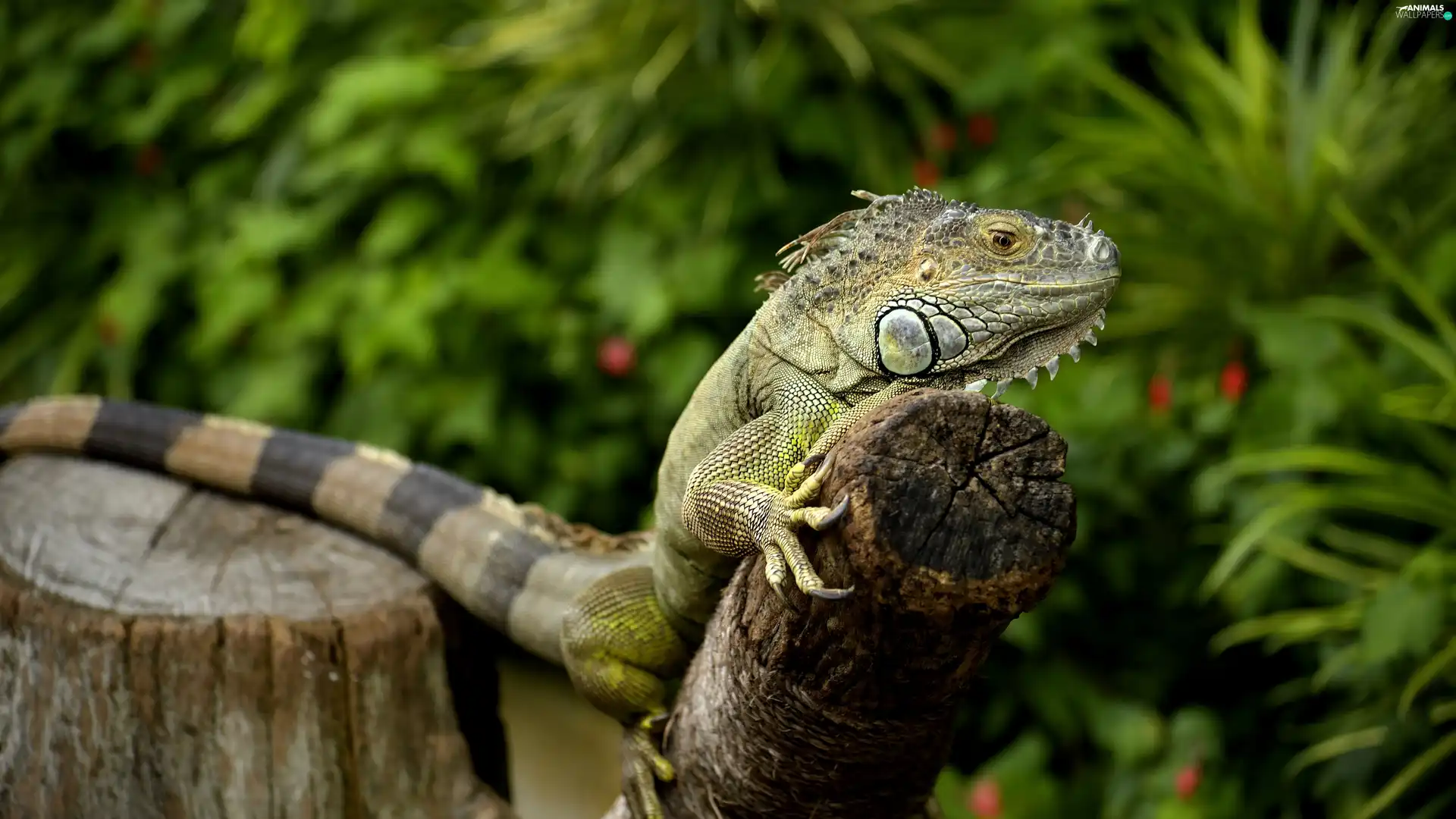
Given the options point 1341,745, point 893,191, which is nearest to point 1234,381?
point 1341,745

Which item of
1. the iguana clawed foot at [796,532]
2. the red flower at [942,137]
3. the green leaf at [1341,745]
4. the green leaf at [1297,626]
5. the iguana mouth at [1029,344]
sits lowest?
the green leaf at [1341,745]

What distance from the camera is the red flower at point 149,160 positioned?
5.65 m

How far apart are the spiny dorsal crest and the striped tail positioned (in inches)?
33.1

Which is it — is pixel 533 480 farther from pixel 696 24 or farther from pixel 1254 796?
pixel 1254 796

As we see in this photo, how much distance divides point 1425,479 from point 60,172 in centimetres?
553

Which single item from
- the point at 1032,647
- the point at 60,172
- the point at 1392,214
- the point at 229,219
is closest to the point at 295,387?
the point at 229,219

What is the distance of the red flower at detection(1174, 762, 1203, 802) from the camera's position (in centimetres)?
368

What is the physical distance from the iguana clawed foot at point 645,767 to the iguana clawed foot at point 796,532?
0.72 meters

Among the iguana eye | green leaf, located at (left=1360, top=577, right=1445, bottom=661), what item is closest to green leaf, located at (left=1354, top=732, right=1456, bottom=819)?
green leaf, located at (left=1360, top=577, right=1445, bottom=661)

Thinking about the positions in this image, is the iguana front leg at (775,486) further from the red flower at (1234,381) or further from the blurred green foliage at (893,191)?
the red flower at (1234,381)

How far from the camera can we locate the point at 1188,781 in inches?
145

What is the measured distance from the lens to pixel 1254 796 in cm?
397

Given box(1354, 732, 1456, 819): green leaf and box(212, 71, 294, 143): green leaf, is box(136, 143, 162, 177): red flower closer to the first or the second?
box(212, 71, 294, 143): green leaf

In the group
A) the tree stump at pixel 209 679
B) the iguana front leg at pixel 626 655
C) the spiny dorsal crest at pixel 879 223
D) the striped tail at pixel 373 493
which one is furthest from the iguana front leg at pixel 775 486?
the tree stump at pixel 209 679
